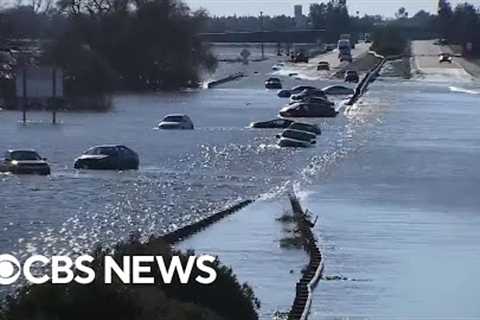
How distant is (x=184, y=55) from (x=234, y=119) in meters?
26.3

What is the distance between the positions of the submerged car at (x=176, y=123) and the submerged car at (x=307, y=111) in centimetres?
764

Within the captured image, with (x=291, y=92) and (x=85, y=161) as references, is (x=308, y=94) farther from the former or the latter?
(x=85, y=161)

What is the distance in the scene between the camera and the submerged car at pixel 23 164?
39.8m

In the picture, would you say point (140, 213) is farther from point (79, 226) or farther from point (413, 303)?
point (413, 303)

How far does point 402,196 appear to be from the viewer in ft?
123

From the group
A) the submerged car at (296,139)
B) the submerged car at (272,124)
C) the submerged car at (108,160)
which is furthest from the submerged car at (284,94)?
the submerged car at (108,160)

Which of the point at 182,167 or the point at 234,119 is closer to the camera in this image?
the point at 182,167

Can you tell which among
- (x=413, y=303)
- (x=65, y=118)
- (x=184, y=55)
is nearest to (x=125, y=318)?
(x=413, y=303)

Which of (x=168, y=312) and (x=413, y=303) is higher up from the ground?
(x=168, y=312)

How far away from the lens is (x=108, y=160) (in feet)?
138

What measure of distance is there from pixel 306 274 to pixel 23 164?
1775 cm

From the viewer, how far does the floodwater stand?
23.5 meters

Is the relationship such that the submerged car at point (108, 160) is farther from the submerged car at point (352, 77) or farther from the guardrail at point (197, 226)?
the submerged car at point (352, 77)

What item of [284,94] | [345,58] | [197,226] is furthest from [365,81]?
[197,226]
